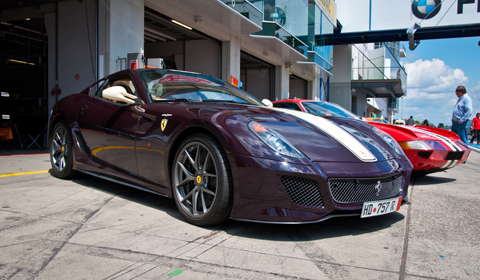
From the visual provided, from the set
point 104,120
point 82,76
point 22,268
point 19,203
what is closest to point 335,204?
point 22,268

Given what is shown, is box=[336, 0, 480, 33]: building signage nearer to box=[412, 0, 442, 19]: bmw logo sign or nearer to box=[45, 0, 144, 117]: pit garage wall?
box=[412, 0, 442, 19]: bmw logo sign

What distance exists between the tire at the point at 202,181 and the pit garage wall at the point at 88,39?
19.7 ft

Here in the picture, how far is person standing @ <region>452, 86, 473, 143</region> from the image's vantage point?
752 centimetres

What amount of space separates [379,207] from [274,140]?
32.3 inches

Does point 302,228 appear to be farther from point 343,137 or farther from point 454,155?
point 454,155

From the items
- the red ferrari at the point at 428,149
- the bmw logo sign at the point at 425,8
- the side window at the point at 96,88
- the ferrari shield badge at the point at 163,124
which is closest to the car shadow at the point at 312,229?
the ferrari shield badge at the point at 163,124

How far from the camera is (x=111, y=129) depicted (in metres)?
3.23

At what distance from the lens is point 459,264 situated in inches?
76.7

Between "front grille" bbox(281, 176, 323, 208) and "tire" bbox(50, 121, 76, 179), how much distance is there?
8.77ft

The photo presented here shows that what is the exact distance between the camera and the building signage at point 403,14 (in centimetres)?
2058

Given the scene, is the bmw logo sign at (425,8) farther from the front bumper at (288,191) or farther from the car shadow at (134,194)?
the front bumper at (288,191)

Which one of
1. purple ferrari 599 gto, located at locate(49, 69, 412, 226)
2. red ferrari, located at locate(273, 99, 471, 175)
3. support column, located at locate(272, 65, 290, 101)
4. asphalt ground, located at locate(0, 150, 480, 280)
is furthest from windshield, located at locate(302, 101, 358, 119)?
support column, located at locate(272, 65, 290, 101)

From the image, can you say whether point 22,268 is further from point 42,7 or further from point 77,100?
point 42,7

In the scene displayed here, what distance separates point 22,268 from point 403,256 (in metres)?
1.99
